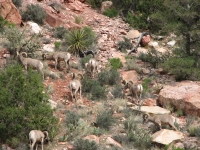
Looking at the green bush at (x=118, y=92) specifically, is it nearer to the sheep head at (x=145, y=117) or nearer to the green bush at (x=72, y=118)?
the sheep head at (x=145, y=117)

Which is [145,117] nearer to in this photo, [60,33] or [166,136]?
[166,136]

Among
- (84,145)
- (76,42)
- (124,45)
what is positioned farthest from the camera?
(124,45)

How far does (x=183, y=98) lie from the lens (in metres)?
15.3

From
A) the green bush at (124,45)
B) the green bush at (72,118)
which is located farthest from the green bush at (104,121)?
the green bush at (124,45)

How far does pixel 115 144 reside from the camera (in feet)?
40.3

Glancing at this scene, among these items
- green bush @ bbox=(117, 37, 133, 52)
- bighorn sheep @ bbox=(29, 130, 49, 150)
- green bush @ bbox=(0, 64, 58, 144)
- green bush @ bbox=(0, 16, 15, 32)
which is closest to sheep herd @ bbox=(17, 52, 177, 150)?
bighorn sheep @ bbox=(29, 130, 49, 150)

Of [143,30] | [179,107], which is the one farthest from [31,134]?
[143,30]

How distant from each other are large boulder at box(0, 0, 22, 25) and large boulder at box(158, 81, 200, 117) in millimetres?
9617

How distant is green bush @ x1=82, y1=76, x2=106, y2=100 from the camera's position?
15.8 m

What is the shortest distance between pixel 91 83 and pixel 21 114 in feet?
16.4

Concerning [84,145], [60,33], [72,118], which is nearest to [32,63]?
[72,118]

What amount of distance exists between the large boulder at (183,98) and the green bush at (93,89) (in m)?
2.28

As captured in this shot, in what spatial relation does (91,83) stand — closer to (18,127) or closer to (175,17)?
(18,127)

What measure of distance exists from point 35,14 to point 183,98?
11019 millimetres
